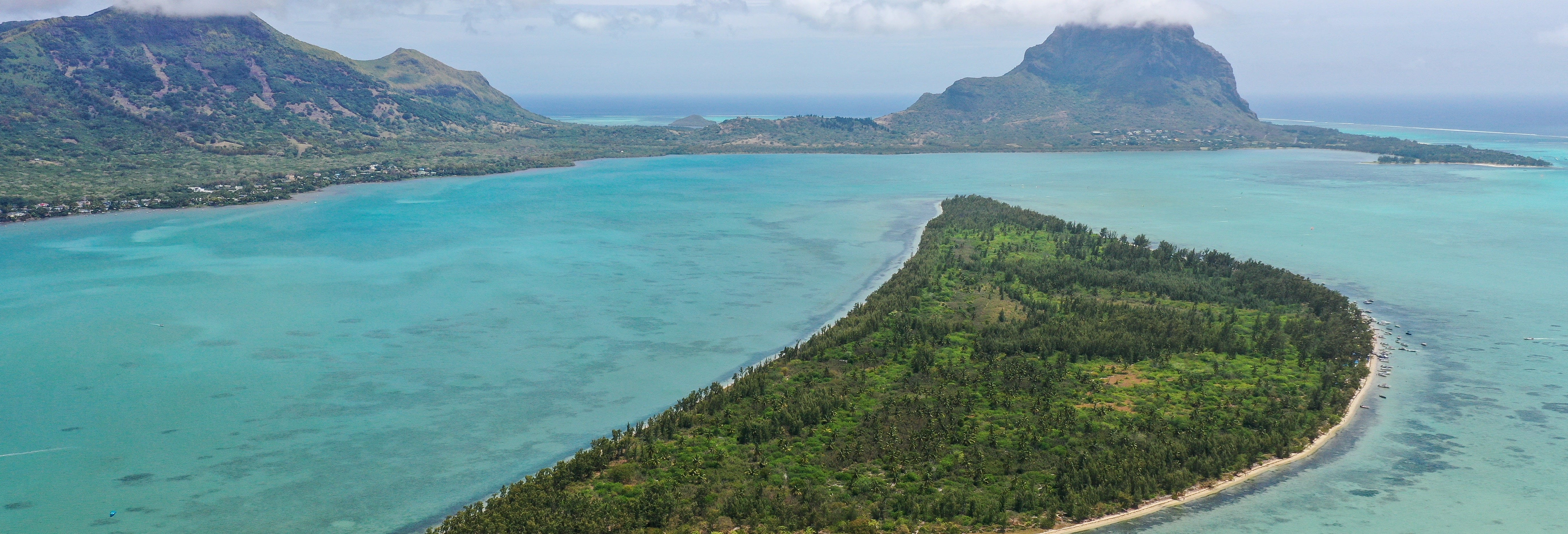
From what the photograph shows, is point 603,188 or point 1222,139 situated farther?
point 1222,139

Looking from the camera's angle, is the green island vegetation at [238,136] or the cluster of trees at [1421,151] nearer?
the green island vegetation at [238,136]

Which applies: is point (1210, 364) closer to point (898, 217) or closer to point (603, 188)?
point (898, 217)

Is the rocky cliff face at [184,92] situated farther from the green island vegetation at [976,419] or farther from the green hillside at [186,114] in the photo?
the green island vegetation at [976,419]

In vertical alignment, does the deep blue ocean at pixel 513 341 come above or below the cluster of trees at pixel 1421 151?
below

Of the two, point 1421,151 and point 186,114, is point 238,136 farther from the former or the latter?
point 1421,151

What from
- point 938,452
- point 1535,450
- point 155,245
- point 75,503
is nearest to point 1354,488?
point 1535,450

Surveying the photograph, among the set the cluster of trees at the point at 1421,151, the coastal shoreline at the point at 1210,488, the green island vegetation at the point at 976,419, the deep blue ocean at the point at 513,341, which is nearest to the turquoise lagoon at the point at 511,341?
the deep blue ocean at the point at 513,341
